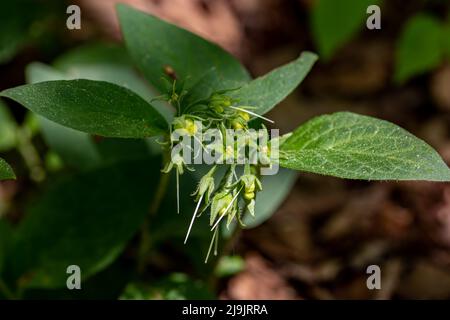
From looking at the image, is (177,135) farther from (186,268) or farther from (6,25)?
(6,25)

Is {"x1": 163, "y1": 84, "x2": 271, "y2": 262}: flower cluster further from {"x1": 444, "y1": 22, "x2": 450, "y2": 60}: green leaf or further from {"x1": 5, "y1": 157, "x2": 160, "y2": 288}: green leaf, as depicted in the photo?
{"x1": 444, "y1": 22, "x2": 450, "y2": 60}: green leaf

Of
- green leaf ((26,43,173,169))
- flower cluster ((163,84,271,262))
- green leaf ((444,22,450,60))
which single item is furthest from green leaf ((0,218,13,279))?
Answer: green leaf ((444,22,450,60))

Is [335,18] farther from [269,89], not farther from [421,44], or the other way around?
[269,89]

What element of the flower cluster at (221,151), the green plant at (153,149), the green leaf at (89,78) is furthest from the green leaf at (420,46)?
the flower cluster at (221,151)

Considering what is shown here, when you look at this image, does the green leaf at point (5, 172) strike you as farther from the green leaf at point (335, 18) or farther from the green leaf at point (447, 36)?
the green leaf at point (447, 36)

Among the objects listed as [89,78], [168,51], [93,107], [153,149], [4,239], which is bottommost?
[4,239]

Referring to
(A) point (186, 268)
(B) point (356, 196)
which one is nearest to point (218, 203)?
(A) point (186, 268)

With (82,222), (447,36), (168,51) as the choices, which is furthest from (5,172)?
(447,36)
